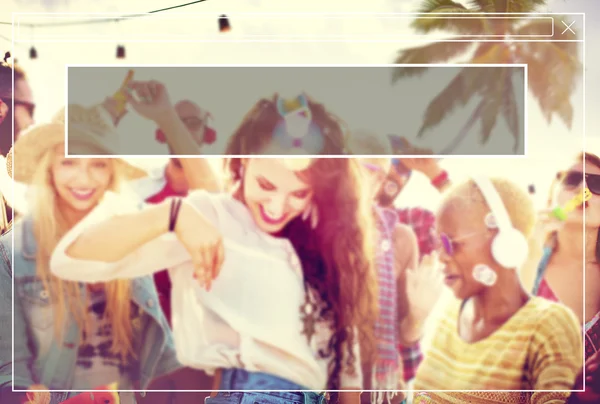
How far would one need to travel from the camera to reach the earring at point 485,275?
3844 millimetres

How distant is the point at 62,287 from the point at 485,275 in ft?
7.02

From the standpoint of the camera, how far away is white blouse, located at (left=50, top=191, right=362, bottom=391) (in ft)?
12.4

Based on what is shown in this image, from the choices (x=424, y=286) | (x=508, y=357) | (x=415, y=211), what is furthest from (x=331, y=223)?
(x=508, y=357)

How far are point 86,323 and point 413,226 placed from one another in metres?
1.72

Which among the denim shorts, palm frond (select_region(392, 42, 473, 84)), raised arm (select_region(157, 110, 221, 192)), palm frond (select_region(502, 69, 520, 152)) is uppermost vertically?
palm frond (select_region(392, 42, 473, 84))

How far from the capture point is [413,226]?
3.83m

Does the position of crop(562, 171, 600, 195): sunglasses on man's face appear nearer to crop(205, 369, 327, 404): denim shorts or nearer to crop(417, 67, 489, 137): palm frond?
crop(417, 67, 489, 137): palm frond

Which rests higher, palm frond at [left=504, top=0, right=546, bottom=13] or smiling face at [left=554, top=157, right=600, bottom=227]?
palm frond at [left=504, top=0, right=546, bottom=13]

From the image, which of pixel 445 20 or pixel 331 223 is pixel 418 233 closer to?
pixel 331 223

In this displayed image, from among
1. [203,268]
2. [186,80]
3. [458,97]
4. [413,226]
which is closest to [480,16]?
[458,97]

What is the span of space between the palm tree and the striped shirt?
2.92 feet

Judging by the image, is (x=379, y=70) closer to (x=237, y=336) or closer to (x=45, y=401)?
(x=237, y=336)

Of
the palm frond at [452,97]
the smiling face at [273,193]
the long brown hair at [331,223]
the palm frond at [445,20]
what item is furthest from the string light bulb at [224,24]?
the palm frond at [452,97]

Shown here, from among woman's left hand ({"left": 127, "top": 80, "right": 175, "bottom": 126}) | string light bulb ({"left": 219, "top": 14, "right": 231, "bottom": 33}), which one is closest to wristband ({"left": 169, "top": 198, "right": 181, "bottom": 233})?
woman's left hand ({"left": 127, "top": 80, "right": 175, "bottom": 126})
